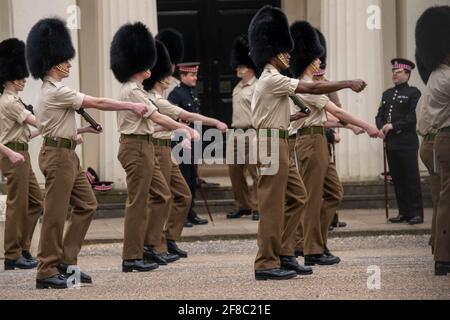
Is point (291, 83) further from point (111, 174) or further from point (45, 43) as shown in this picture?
point (111, 174)

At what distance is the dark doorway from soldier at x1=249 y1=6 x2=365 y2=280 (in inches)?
359

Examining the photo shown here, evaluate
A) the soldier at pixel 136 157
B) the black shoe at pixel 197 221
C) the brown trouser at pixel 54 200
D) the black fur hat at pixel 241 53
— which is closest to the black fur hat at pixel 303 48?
the soldier at pixel 136 157

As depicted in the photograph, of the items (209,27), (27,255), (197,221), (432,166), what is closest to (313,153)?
(432,166)

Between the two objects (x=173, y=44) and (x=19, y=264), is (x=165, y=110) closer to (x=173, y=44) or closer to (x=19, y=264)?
(x=19, y=264)

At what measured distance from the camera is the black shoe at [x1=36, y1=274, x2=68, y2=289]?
12289mm

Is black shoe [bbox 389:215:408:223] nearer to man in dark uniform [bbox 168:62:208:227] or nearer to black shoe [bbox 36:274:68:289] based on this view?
man in dark uniform [bbox 168:62:208:227]

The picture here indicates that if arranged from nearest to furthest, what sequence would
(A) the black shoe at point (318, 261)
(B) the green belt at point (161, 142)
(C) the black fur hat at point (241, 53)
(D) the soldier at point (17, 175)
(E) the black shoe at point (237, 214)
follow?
(A) the black shoe at point (318, 261) < (D) the soldier at point (17, 175) < (B) the green belt at point (161, 142) < (C) the black fur hat at point (241, 53) < (E) the black shoe at point (237, 214)

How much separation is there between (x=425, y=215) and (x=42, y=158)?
7.39 metres

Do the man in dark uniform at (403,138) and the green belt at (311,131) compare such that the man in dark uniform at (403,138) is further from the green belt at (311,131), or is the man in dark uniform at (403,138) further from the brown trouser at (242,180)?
the green belt at (311,131)

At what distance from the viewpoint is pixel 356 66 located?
774 inches

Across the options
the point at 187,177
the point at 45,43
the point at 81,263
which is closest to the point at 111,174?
the point at 187,177

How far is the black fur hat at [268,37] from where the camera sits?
12.6 metres

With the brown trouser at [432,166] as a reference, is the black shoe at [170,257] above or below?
below

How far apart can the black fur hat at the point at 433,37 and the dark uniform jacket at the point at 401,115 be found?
14.0 ft
